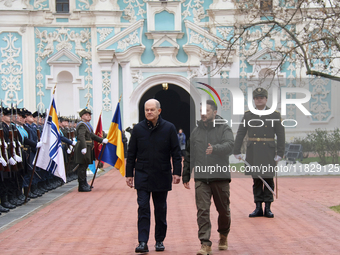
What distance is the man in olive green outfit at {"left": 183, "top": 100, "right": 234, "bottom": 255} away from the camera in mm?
7109

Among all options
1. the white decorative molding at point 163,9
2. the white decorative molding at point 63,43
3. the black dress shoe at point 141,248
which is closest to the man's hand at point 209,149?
the black dress shoe at point 141,248

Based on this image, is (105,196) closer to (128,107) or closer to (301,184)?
(301,184)

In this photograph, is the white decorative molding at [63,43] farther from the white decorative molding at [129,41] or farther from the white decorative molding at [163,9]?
the white decorative molding at [163,9]

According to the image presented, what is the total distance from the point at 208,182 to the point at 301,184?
9371 millimetres

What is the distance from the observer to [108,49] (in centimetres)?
2619

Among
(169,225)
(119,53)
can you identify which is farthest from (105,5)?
(169,225)

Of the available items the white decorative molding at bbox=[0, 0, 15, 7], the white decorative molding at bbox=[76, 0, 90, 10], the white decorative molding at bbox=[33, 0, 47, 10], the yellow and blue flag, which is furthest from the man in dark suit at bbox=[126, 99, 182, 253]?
the white decorative molding at bbox=[0, 0, 15, 7]

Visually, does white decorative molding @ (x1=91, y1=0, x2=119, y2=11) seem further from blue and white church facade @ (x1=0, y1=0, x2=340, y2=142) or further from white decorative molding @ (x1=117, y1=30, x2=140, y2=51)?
white decorative molding @ (x1=117, y1=30, x2=140, y2=51)

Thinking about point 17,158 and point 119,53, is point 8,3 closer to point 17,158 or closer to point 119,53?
point 119,53

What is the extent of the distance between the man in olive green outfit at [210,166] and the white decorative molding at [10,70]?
2066 cm

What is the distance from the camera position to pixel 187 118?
115ft

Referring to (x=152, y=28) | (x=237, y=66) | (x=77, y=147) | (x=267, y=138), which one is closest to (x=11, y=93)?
(x=152, y=28)

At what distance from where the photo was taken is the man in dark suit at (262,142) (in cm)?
966

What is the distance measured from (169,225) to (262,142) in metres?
2.19
